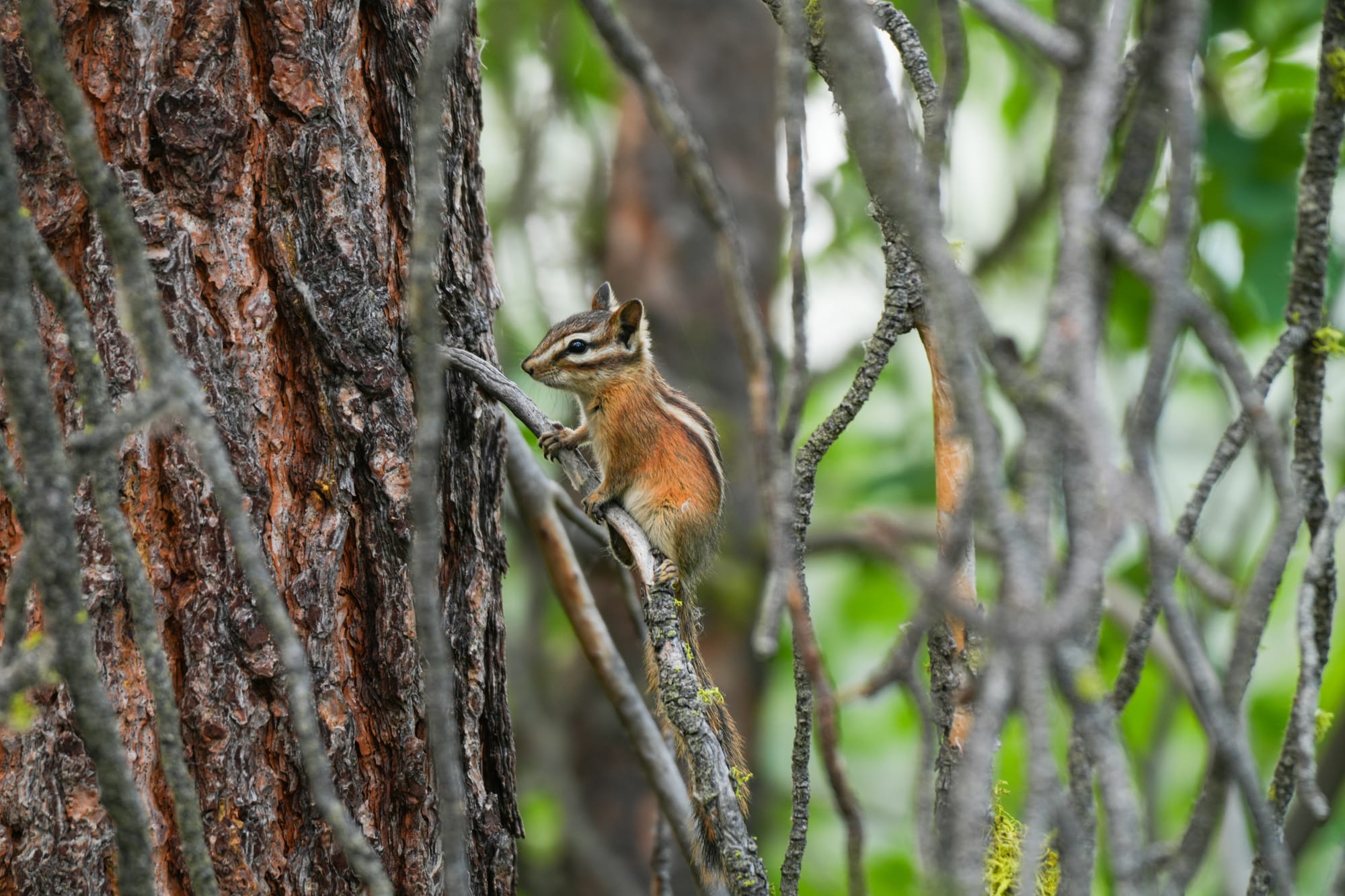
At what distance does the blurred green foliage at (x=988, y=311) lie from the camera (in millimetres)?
3096

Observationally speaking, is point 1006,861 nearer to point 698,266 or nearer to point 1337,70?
point 1337,70

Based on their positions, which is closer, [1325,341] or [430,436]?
[430,436]

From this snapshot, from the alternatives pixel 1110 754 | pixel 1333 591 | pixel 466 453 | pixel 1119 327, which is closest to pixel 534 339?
pixel 1119 327

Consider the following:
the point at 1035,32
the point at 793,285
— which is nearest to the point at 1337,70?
the point at 1035,32

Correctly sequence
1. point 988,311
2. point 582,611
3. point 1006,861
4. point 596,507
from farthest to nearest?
point 988,311, point 596,507, point 582,611, point 1006,861

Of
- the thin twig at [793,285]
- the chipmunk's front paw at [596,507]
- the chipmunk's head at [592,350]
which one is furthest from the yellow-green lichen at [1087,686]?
the chipmunk's head at [592,350]

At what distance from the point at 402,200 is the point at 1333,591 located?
1507mm

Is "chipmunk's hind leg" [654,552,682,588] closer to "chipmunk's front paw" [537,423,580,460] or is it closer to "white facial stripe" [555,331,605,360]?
"chipmunk's front paw" [537,423,580,460]

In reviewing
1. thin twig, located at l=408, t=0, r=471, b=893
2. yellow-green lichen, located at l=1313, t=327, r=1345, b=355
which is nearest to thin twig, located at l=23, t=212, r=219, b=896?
thin twig, located at l=408, t=0, r=471, b=893

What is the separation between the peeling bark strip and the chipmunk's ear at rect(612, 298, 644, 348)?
1.36 metres

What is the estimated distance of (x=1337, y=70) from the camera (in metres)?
1.44

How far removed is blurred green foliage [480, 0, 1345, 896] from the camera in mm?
3096

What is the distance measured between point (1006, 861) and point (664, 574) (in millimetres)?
717

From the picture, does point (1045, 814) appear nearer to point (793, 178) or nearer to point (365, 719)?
point (793, 178)
